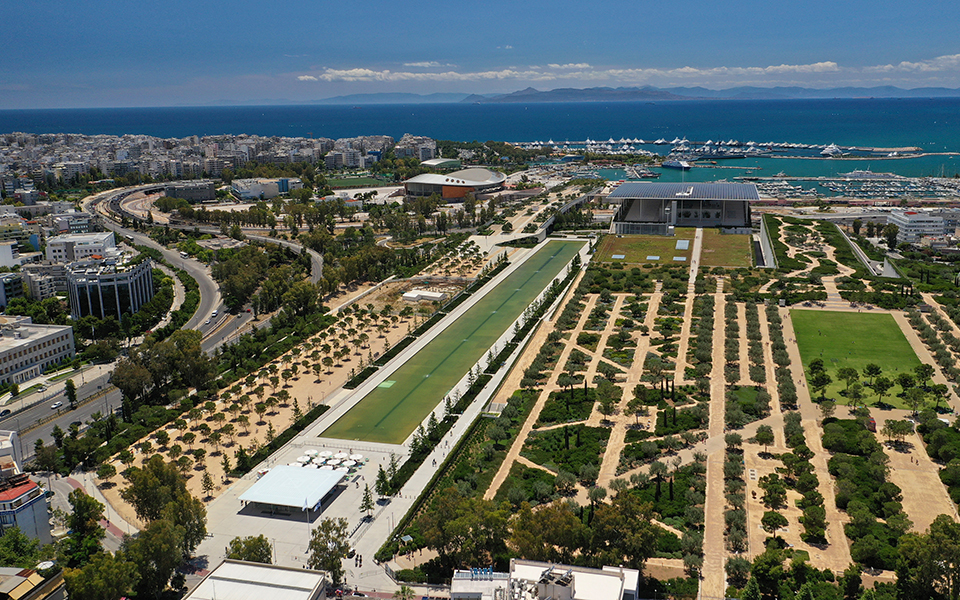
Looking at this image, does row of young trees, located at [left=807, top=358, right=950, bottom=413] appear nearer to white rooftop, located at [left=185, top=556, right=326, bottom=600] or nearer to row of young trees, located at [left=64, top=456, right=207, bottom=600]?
white rooftop, located at [left=185, top=556, right=326, bottom=600]

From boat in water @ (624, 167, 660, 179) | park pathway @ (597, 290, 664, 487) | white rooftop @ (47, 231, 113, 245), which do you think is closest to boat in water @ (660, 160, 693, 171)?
boat in water @ (624, 167, 660, 179)

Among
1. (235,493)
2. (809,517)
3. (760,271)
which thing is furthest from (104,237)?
(809,517)

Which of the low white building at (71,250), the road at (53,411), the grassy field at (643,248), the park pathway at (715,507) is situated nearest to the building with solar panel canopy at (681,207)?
the grassy field at (643,248)

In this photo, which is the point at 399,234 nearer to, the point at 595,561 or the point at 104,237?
the point at 104,237

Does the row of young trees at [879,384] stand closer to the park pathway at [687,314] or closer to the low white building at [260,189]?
the park pathway at [687,314]

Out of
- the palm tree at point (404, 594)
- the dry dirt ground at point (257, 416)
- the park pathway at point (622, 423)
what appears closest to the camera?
the palm tree at point (404, 594)

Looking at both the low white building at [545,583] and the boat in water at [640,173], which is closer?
the low white building at [545,583]

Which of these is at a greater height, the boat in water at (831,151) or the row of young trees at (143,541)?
the boat in water at (831,151)
